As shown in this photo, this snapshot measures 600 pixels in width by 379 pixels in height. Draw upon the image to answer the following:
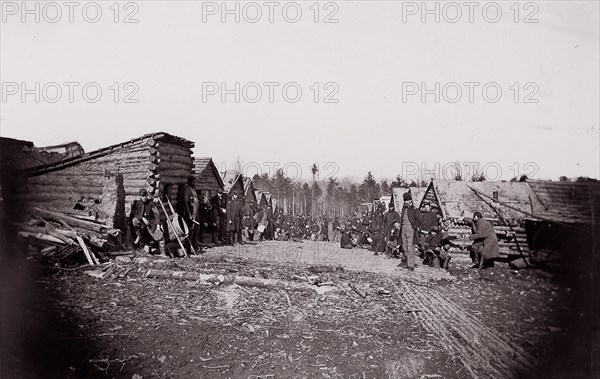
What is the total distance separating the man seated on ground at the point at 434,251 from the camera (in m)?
12.9

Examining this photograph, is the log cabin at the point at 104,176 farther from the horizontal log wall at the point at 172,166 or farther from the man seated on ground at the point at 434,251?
the man seated on ground at the point at 434,251

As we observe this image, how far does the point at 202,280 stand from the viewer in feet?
28.2

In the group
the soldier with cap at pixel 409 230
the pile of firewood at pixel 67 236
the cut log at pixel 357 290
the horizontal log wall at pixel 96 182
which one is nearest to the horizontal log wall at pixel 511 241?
the soldier with cap at pixel 409 230

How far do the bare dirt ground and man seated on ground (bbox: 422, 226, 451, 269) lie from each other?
340cm

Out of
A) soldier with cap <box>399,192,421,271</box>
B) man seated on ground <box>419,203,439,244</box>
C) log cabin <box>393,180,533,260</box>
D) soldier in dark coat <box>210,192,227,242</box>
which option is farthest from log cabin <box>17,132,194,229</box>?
log cabin <box>393,180,533,260</box>

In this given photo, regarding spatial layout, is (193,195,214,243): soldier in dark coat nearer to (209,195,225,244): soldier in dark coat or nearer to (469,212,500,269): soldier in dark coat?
(209,195,225,244): soldier in dark coat

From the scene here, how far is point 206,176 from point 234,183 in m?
9.23

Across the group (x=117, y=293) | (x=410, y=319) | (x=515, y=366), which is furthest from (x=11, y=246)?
(x=515, y=366)

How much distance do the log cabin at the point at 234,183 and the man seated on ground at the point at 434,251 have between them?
22.3 meters

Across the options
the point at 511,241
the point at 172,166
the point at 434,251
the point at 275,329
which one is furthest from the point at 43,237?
the point at 511,241

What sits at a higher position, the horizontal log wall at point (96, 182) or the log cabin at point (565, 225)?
the horizontal log wall at point (96, 182)

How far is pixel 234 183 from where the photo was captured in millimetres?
33938

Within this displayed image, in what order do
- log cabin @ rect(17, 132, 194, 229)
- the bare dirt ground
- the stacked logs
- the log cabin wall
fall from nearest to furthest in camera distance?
the bare dirt ground, log cabin @ rect(17, 132, 194, 229), the stacked logs, the log cabin wall

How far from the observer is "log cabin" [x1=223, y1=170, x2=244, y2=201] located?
33.8 metres
